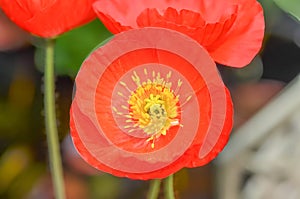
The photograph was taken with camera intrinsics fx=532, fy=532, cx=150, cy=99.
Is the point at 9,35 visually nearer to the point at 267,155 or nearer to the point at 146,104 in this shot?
the point at 146,104

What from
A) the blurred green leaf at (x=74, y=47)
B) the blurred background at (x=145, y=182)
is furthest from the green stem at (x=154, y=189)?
the blurred green leaf at (x=74, y=47)

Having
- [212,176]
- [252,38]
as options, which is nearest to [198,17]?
[252,38]

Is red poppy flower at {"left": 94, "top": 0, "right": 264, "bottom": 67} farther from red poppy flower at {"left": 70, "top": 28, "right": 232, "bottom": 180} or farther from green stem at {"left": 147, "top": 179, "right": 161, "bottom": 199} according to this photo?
green stem at {"left": 147, "top": 179, "right": 161, "bottom": 199}

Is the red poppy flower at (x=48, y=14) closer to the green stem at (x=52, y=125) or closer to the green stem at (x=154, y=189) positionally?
the green stem at (x=52, y=125)

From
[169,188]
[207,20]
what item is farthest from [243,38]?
[169,188]

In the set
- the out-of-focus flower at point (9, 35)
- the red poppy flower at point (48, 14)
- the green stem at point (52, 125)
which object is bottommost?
the green stem at point (52, 125)

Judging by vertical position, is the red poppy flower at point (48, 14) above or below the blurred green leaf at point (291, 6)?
above

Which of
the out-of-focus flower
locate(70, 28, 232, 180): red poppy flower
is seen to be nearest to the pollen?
locate(70, 28, 232, 180): red poppy flower
